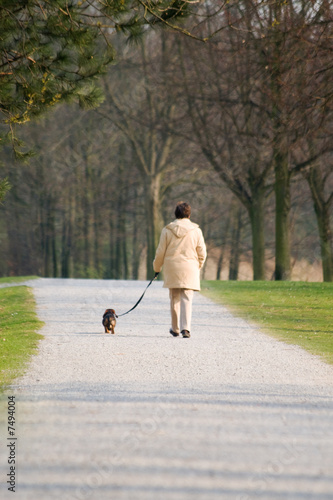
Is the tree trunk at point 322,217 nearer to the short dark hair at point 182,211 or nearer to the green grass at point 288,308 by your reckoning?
the green grass at point 288,308

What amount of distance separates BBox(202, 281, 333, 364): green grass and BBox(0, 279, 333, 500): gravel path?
87 cm

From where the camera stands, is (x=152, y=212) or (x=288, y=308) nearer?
(x=288, y=308)

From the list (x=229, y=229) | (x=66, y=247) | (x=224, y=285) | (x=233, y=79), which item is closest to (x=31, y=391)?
(x=224, y=285)

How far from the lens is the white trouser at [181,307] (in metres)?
10.6

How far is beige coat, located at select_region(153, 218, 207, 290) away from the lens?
10.5 metres

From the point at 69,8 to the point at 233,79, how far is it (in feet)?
49.8

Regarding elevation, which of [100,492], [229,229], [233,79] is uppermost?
[233,79]

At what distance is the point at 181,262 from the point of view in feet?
34.6

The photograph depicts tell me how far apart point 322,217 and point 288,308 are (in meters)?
12.2

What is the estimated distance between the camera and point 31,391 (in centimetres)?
665

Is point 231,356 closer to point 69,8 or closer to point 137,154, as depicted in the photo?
point 69,8

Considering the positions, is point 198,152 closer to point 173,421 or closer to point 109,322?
point 109,322

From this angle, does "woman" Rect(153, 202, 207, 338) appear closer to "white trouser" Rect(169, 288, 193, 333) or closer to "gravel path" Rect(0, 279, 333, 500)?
"white trouser" Rect(169, 288, 193, 333)

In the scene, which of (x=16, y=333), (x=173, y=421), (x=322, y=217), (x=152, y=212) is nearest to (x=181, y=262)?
(x=16, y=333)
